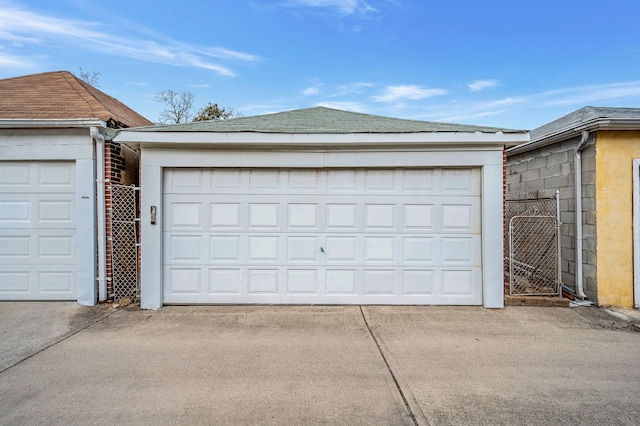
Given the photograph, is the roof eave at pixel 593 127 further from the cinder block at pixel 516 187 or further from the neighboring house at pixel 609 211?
the cinder block at pixel 516 187

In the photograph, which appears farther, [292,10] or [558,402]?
[292,10]

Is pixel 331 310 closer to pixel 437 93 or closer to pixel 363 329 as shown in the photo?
pixel 363 329

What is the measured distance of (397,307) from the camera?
5.70 m

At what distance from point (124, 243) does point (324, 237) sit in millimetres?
3547

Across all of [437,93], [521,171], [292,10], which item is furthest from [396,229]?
[437,93]

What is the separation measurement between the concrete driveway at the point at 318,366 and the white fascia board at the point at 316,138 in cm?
274

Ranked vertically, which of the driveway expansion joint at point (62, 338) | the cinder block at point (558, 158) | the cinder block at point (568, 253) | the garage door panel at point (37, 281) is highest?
the cinder block at point (558, 158)

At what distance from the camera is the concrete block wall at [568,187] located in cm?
587

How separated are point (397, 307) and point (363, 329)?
116cm

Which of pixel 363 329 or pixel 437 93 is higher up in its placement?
pixel 437 93

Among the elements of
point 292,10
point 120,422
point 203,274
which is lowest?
point 120,422

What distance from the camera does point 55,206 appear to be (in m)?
5.92

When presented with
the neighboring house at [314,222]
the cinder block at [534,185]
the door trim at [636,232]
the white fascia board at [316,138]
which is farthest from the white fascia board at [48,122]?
the door trim at [636,232]

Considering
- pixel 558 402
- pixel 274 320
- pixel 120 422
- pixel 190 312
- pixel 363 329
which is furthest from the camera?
pixel 190 312
